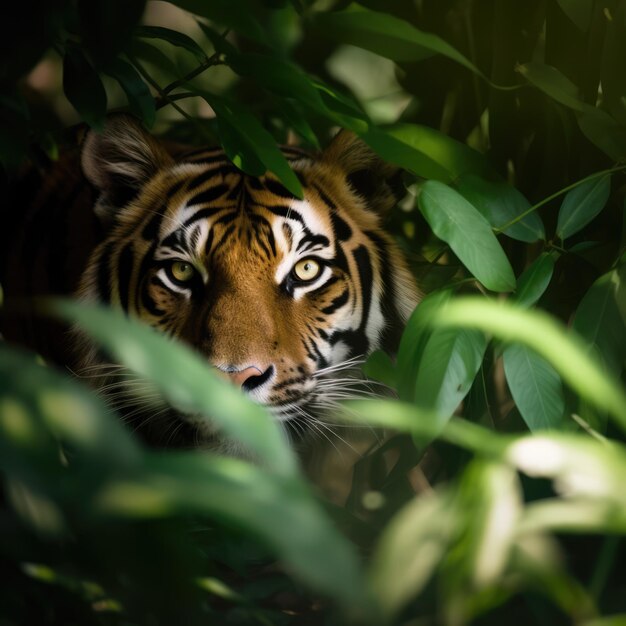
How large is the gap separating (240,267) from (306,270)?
0.10 meters

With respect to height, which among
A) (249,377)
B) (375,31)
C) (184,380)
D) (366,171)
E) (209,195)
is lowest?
(249,377)

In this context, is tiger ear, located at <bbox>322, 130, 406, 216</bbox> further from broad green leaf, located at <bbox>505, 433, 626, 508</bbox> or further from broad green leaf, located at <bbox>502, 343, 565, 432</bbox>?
broad green leaf, located at <bbox>505, 433, 626, 508</bbox>

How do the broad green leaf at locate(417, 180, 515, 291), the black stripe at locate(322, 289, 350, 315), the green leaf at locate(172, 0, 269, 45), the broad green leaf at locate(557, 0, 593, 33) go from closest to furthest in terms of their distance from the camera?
the green leaf at locate(172, 0, 269, 45)
the broad green leaf at locate(417, 180, 515, 291)
the broad green leaf at locate(557, 0, 593, 33)
the black stripe at locate(322, 289, 350, 315)

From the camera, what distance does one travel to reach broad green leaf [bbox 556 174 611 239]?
0.85 meters

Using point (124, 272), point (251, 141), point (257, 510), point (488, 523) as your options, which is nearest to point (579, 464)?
point (488, 523)

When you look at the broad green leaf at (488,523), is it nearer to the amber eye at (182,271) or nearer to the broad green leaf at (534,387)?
the broad green leaf at (534,387)

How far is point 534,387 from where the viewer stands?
76cm

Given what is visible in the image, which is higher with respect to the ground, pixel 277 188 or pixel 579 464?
pixel 277 188

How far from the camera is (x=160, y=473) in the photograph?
39 centimetres

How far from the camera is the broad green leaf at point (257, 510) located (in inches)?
14.3

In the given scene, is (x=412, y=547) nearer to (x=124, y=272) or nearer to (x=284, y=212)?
(x=284, y=212)

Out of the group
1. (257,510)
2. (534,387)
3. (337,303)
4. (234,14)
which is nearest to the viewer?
(257,510)

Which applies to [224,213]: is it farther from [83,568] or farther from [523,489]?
[83,568]

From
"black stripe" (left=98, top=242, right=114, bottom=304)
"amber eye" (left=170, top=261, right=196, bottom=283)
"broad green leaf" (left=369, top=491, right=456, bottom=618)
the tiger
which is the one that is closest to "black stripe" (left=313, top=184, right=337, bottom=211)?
the tiger
